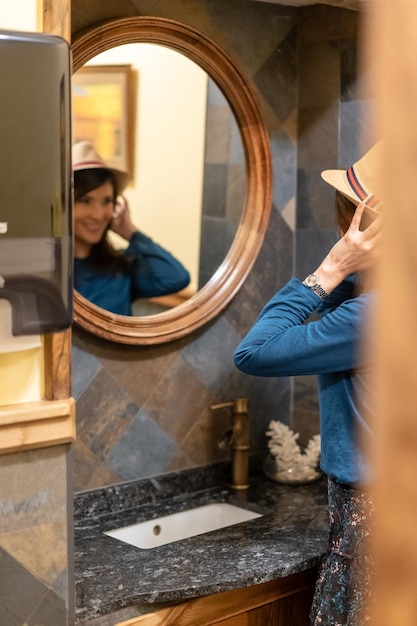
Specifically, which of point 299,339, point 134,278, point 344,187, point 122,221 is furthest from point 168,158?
point 299,339

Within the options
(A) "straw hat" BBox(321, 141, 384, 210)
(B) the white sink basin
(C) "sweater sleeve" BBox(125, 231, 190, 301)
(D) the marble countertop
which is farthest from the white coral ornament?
(A) "straw hat" BBox(321, 141, 384, 210)

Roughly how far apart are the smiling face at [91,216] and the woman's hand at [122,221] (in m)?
0.02

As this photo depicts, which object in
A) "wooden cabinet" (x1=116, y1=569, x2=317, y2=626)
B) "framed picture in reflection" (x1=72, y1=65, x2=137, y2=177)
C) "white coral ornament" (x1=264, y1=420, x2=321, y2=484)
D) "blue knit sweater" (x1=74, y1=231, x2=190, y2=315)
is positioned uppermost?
"framed picture in reflection" (x1=72, y1=65, x2=137, y2=177)

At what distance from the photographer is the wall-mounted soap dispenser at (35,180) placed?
1.33 meters

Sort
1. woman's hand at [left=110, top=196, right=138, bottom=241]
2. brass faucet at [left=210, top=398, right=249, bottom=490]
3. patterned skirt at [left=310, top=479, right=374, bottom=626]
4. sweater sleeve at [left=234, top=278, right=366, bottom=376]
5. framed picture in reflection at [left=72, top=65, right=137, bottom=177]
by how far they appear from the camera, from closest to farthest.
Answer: sweater sleeve at [left=234, top=278, right=366, bottom=376] → patterned skirt at [left=310, top=479, right=374, bottom=626] → framed picture in reflection at [left=72, top=65, right=137, bottom=177] → woman's hand at [left=110, top=196, right=138, bottom=241] → brass faucet at [left=210, top=398, right=249, bottom=490]

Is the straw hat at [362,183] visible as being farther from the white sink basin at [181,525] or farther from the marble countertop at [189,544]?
the white sink basin at [181,525]

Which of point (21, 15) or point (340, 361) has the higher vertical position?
point (21, 15)

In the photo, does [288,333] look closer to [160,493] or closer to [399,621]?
[160,493]

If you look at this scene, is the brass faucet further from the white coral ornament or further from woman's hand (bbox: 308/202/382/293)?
woman's hand (bbox: 308/202/382/293)

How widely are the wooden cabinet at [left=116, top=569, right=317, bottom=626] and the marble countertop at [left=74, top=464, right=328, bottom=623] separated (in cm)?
5

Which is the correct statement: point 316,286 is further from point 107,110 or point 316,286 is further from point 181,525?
point 181,525

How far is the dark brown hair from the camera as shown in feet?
7.44

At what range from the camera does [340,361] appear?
171 cm

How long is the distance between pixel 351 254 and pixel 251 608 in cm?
88
